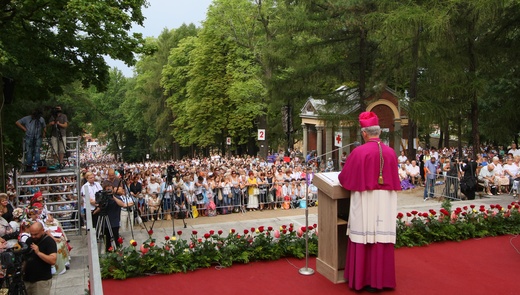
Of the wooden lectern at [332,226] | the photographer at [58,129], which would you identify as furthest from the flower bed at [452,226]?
the photographer at [58,129]

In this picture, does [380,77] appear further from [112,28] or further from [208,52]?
Result: [208,52]

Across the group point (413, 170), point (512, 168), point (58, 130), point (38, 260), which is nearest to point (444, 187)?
point (512, 168)

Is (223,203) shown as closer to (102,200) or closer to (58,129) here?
(58,129)

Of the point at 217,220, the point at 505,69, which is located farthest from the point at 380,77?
the point at 217,220

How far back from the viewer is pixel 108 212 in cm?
935

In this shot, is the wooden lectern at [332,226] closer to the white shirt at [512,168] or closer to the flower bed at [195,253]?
the flower bed at [195,253]

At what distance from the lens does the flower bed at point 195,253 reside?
6.94m

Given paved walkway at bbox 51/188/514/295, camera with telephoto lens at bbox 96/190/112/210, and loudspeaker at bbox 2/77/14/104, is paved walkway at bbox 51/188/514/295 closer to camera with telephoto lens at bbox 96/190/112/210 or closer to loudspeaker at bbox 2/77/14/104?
camera with telephoto lens at bbox 96/190/112/210

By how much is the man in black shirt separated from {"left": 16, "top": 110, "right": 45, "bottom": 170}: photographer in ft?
21.9

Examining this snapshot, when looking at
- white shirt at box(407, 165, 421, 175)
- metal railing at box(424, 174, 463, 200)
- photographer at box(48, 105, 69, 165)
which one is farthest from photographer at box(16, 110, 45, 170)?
white shirt at box(407, 165, 421, 175)

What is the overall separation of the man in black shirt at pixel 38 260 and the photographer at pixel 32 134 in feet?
21.9

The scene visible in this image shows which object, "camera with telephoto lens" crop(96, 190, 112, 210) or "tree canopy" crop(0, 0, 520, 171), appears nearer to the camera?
"camera with telephoto lens" crop(96, 190, 112, 210)

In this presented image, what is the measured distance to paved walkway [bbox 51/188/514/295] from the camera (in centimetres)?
796

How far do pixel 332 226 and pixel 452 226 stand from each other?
3271mm
